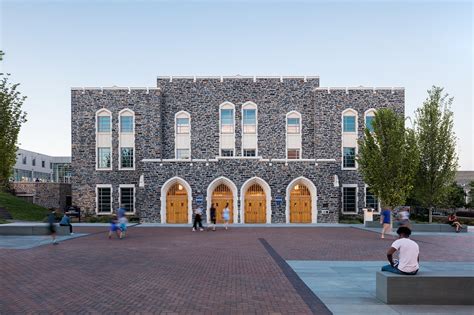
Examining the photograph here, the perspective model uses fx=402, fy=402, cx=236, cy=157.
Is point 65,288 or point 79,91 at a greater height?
point 79,91

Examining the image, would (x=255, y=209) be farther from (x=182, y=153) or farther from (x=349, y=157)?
(x=349, y=157)

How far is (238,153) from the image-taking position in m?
37.4

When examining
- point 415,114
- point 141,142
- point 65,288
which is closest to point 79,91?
point 141,142

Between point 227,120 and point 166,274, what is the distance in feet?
89.5

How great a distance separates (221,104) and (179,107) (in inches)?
157

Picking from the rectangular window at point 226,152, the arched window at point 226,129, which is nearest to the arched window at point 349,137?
the arched window at point 226,129

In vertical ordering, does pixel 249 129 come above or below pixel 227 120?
below

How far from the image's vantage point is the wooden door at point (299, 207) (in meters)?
33.5

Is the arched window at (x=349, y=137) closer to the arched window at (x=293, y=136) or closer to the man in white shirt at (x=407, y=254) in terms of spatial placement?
the arched window at (x=293, y=136)

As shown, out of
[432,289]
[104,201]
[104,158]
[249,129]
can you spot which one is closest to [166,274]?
[432,289]

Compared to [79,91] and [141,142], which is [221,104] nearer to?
[141,142]

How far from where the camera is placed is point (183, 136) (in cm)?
3769

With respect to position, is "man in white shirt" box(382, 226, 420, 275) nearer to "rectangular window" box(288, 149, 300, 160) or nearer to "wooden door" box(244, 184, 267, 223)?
"wooden door" box(244, 184, 267, 223)

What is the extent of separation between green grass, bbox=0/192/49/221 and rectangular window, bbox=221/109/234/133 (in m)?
18.3
